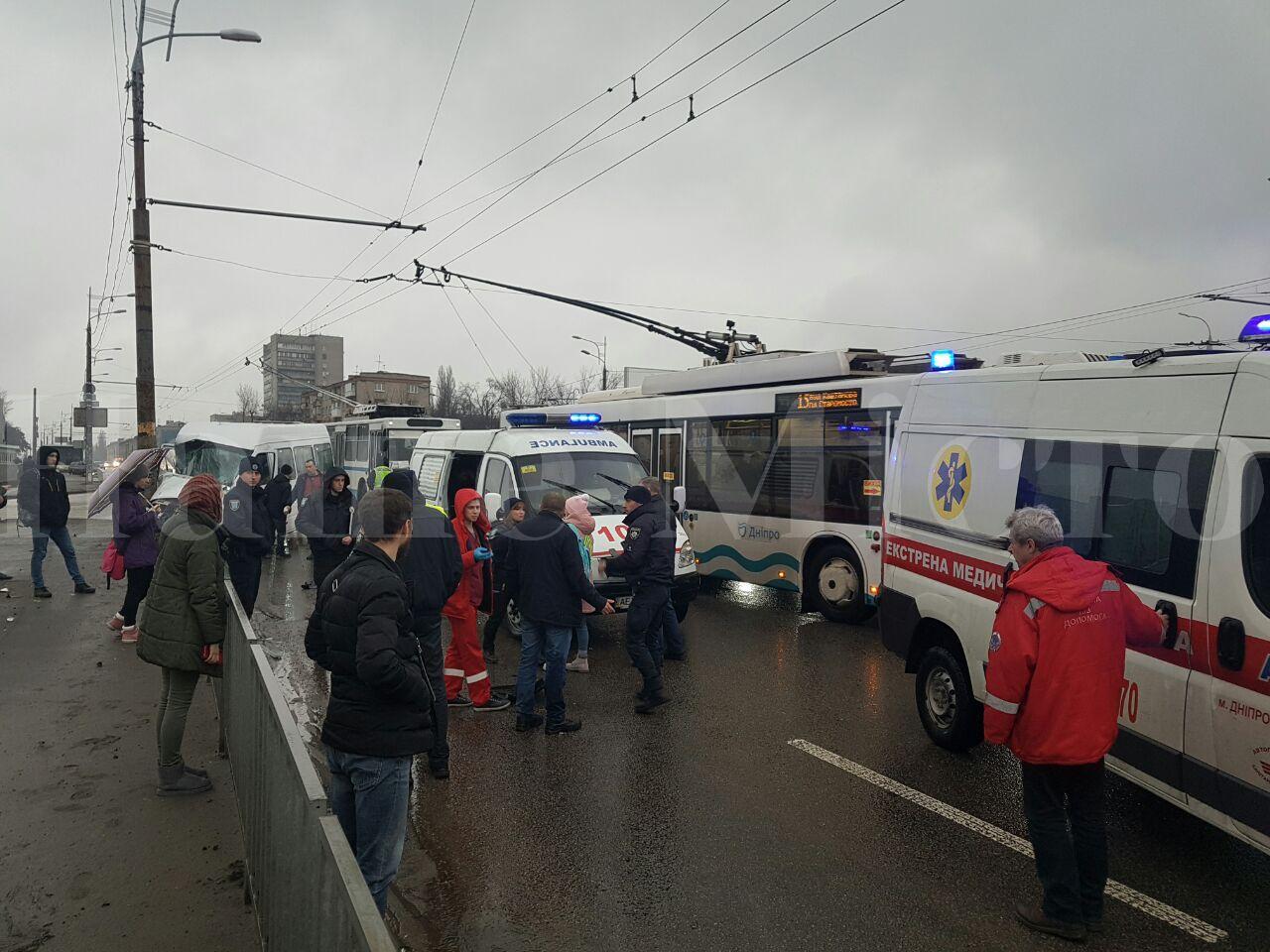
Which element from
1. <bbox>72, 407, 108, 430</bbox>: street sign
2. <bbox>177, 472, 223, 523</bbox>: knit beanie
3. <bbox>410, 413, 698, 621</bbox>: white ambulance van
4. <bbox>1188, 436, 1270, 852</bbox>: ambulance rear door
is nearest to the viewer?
<bbox>1188, 436, 1270, 852</bbox>: ambulance rear door

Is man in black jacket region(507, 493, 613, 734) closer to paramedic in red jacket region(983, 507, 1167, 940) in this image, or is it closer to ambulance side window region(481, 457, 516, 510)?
paramedic in red jacket region(983, 507, 1167, 940)

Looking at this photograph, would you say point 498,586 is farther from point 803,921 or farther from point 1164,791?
point 1164,791

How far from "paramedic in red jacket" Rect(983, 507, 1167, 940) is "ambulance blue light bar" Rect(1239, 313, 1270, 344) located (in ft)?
6.23

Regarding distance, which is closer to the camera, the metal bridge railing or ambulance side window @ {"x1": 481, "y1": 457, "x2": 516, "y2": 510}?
the metal bridge railing

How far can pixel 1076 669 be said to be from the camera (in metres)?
3.54

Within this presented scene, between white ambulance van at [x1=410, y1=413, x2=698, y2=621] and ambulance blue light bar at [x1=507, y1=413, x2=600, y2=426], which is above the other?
ambulance blue light bar at [x1=507, y1=413, x2=600, y2=426]

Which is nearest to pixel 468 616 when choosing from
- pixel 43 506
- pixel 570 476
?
pixel 570 476

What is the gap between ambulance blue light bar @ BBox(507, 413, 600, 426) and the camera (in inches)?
458

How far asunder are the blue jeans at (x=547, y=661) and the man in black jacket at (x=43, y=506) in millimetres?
7862

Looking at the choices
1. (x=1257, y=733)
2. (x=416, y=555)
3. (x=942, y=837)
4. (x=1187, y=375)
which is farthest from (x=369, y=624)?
(x=1187, y=375)

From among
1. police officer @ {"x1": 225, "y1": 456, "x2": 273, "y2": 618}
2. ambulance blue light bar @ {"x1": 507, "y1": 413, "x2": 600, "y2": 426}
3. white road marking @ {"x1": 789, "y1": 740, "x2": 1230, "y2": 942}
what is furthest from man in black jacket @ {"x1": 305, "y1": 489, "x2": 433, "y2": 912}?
ambulance blue light bar @ {"x1": 507, "y1": 413, "x2": 600, "y2": 426}

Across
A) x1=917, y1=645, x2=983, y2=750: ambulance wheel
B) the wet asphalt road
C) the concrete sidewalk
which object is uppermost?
x1=917, y1=645, x2=983, y2=750: ambulance wheel

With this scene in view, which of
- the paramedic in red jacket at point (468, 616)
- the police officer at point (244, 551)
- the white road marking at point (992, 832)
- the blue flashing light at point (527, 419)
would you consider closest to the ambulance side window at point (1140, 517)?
the white road marking at point (992, 832)

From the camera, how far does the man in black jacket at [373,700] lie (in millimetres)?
3119
